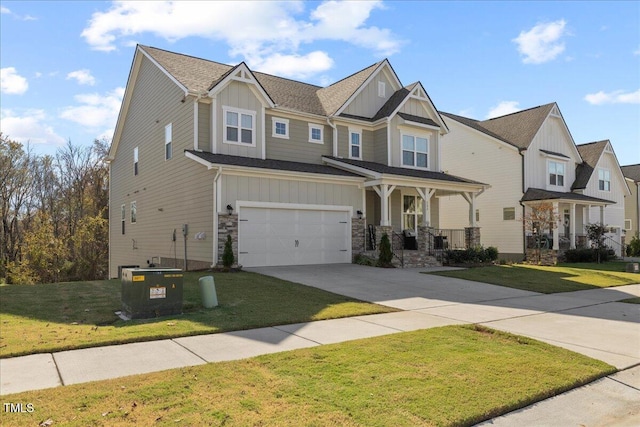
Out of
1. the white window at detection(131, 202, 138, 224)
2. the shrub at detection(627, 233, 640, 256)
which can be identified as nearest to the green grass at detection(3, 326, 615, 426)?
the white window at detection(131, 202, 138, 224)

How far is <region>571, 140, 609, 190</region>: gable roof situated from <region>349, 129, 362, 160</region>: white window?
17707mm

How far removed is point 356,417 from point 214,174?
1271 cm

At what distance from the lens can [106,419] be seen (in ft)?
13.0

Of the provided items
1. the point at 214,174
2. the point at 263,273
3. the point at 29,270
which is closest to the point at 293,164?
the point at 214,174

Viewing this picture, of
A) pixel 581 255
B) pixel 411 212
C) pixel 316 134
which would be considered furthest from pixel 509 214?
pixel 316 134

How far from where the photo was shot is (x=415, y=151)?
23.0 meters

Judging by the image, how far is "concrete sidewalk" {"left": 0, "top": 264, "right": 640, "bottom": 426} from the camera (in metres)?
5.00

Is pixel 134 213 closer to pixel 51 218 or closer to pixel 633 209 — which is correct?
pixel 51 218

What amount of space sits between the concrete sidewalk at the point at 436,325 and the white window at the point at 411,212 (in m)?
8.80

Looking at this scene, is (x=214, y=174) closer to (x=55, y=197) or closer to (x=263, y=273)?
(x=263, y=273)

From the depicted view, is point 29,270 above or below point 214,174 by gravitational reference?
below

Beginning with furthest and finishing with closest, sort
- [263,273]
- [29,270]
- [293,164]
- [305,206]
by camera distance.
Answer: [29,270] → [293,164] → [305,206] → [263,273]

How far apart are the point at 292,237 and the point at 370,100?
9.13m

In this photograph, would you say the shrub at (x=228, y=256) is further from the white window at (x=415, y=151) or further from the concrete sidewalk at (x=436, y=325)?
the white window at (x=415, y=151)
